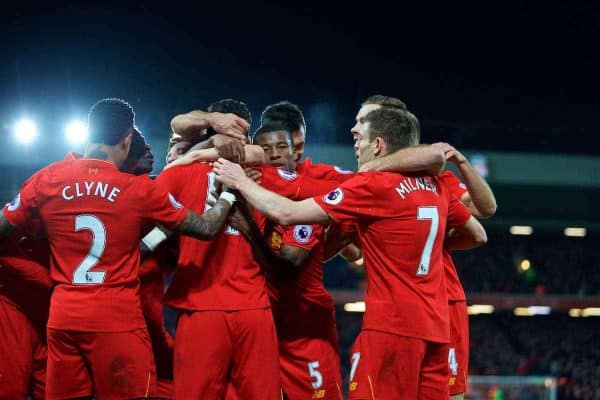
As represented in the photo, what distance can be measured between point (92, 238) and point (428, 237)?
6.26 ft

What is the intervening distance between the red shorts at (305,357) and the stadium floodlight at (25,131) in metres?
19.2

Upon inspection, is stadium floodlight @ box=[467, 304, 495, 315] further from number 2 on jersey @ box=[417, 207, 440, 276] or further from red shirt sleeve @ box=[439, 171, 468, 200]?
number 2 on jersey @ box=[417, 207, 440, 276]

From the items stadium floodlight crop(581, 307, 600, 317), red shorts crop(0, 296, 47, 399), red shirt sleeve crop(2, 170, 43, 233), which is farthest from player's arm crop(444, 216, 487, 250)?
stadium floodlight crop(581, 307, 600, 317)

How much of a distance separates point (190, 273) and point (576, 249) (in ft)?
98.3

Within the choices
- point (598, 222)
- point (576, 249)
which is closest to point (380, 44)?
point (598, 222)

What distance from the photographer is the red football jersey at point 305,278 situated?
5.21m

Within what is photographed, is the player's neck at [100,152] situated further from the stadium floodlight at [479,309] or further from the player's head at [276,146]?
the stadium floodlight at [479,309]

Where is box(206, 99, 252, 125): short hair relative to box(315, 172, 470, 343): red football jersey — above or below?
above

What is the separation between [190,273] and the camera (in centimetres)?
473

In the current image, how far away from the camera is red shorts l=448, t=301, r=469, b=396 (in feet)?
17.7

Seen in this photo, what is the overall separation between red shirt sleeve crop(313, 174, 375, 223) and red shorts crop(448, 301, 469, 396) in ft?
4.60

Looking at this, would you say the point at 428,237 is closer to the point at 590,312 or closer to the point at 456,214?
the point at 456,214

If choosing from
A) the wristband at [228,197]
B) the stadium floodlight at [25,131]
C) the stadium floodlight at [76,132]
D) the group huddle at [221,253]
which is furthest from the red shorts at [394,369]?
the stadium floodlight at [25,131]

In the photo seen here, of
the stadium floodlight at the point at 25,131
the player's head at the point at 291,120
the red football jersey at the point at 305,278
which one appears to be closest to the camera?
the red football jersey at the point at 305,278
